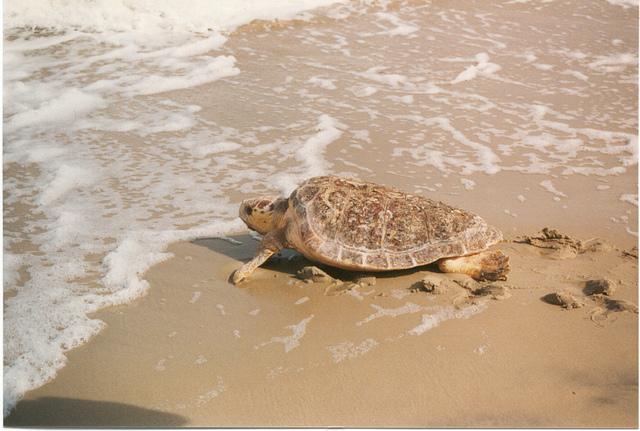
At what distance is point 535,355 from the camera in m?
2.68

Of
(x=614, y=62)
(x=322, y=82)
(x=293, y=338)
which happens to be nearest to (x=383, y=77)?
(x=322, y=82)

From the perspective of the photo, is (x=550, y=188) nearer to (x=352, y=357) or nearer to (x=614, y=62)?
(x=352, y=357)

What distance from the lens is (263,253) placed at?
3.41m

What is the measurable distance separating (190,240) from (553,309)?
206 cm

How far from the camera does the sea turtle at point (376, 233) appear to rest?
3238 mm

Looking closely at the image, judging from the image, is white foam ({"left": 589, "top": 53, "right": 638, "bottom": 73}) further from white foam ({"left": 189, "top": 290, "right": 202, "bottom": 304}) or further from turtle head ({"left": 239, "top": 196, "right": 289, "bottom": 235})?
white foam ({"left": 189, "top": 290, "right": 202, "bottom": 304})

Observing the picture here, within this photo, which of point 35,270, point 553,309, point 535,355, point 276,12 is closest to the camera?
point 535,355

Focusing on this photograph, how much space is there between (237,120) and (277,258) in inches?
90.9

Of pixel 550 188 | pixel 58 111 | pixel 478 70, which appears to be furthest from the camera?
pixel 478 70

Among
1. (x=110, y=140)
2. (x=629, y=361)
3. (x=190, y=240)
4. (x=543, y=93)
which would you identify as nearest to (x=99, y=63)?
(x=110, y=140)

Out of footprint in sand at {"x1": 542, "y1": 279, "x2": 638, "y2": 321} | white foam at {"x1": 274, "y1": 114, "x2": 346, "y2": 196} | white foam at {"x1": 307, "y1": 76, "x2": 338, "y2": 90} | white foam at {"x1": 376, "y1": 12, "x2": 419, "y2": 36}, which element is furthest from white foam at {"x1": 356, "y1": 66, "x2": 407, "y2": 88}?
footprint in sand at {"x1": 542, "y1": 279, "x2": 638, "y2": 321}

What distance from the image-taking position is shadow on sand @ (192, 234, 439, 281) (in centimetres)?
338

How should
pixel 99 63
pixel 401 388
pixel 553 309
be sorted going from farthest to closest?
1. pixel 99 63
2. pixel 553 309
3. pixel 401 388

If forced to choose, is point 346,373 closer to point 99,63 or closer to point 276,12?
point 99,63
